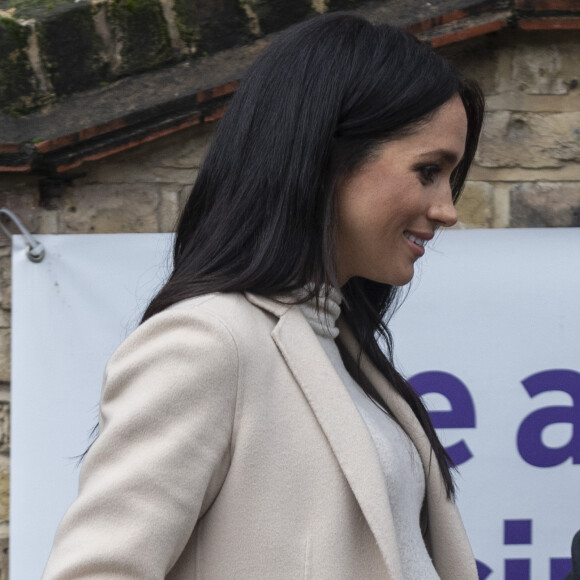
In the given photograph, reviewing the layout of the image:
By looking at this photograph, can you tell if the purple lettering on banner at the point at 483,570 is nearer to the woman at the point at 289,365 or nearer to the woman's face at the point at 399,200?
the woman at the point at 289,365

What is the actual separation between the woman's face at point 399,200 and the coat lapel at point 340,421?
0.18 metres

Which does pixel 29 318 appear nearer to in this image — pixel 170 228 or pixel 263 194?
pixel 170 228

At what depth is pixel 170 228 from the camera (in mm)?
2957

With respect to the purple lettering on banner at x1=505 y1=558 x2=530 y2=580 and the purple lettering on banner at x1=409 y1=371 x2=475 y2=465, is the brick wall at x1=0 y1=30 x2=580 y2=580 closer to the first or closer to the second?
the purple lettering on banner at x1=409 y1=371 x2=475 y2=465

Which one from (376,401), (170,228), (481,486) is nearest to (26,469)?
(170,228)

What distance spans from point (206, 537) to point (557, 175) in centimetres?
229

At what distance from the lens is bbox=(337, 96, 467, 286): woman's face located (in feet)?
4.19

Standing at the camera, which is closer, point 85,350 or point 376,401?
point 376,401

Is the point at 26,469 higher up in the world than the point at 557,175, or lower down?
lower down

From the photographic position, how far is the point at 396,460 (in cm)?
121

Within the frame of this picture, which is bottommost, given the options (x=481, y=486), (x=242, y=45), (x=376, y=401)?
(x=481, y=486)

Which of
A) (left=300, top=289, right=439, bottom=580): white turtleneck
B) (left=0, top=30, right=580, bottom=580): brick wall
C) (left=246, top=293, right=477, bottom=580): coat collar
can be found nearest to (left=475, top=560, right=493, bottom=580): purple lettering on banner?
(left=0, top=30, right=580, bottom=580): brick wall

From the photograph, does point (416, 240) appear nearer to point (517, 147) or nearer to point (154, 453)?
point (154, 453)

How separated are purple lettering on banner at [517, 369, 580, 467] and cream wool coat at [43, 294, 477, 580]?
1.80 metres
